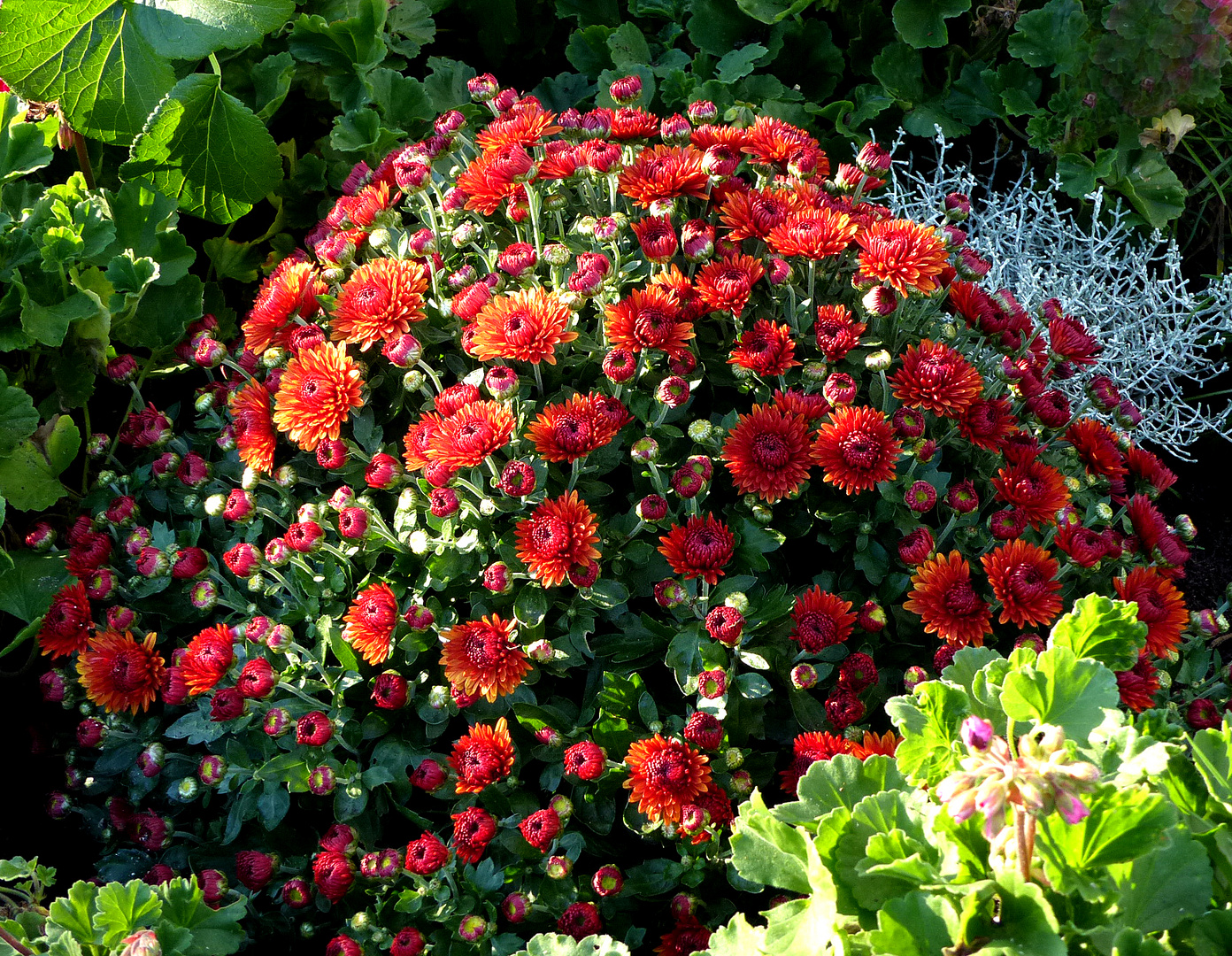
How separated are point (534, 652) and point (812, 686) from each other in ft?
1.50

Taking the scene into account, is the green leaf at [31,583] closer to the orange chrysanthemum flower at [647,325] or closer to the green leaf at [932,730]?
the orange chrysanthemum flower at [647,325]

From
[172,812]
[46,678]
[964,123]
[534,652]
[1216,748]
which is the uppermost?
[1216,748]

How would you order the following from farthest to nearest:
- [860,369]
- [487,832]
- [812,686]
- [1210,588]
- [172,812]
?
[1210,588] → [172,812] → [860,369] → [812,686] → [487,832]

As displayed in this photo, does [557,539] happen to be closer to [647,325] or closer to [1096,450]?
[647,325]

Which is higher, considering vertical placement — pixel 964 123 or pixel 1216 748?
pixel 1216 748

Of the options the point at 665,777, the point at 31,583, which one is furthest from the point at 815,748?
the point at 31,583

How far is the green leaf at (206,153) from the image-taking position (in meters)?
2.43

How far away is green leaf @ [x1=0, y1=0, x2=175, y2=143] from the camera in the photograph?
237 centimetres

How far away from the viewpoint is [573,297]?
5.61 ft

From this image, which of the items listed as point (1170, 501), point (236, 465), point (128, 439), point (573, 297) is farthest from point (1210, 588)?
point (128, 439)

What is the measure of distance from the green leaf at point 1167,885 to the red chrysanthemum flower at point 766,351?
94 centimetres

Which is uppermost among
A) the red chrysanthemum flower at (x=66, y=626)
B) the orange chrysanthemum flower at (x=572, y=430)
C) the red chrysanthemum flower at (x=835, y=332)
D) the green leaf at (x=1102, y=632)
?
the green leaf at (x=1102, y=632)

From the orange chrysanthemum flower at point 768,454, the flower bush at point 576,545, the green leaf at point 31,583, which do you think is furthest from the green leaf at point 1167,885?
the green leaf at point 31,583

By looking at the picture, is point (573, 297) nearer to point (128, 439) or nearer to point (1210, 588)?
point (128, 439)
